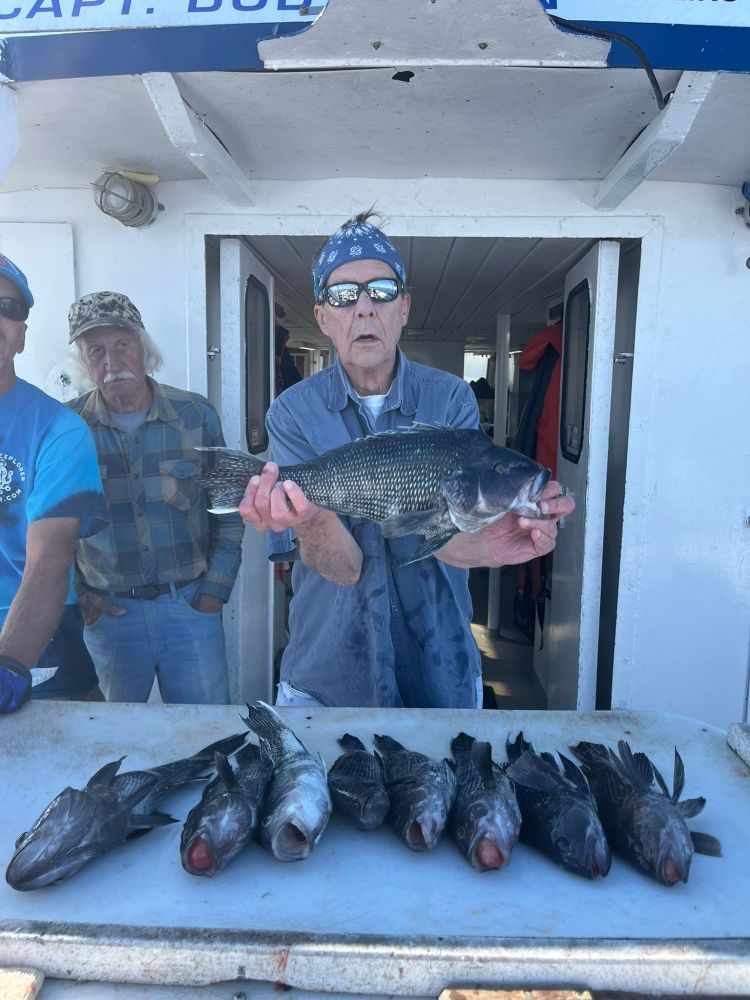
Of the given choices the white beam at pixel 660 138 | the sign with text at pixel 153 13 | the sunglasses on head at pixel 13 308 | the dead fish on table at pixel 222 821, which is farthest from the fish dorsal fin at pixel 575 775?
the sunglasses on head at pixel 13 308

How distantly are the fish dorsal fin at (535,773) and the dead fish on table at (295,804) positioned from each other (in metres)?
0.51

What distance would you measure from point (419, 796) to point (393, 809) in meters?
0.09

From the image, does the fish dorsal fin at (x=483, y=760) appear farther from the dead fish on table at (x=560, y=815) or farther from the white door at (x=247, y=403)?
the white door at (x=247, y=403)

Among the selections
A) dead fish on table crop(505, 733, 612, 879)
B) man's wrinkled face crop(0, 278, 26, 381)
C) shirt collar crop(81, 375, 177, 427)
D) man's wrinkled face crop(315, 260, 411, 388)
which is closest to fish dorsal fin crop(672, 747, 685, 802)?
dead fish on table crop(505, 733, 612, 879)

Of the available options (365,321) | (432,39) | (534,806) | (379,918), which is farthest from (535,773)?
(432,39)

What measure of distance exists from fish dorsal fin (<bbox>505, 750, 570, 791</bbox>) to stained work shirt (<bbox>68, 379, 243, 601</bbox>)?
7.30 feet

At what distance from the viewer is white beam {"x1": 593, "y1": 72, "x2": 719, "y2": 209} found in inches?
93.7

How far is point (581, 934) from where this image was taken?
1.22m

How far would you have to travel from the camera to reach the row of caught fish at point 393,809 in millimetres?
1391

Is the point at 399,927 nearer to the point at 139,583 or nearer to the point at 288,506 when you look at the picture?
the point at 288,506

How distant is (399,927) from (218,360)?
11.1 ft

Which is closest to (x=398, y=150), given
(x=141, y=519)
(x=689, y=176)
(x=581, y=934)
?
(x=689, y=176)

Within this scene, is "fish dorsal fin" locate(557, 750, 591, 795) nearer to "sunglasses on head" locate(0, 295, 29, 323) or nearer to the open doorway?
the open doorway

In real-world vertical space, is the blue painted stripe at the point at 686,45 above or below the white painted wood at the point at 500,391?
above
